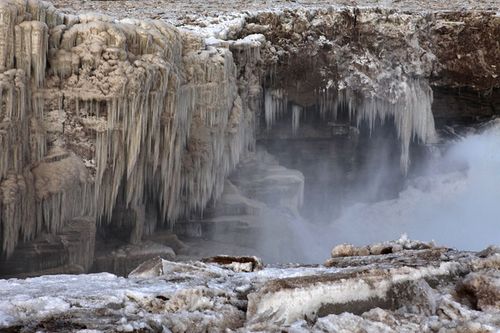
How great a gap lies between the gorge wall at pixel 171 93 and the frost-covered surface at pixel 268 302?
173 inches

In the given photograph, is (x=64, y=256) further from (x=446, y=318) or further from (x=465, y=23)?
(x=465, y=23)

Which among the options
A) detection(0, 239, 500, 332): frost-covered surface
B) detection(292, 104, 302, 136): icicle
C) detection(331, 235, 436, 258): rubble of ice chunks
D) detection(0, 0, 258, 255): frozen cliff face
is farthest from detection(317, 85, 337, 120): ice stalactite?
detection(0, 239, 500, 332): frost-covered surface

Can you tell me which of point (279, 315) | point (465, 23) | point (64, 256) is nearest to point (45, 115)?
point (64, 256)

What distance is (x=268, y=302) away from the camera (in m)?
3.79

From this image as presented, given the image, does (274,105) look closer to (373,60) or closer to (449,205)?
(373,60)

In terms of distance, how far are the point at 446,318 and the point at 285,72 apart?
10644 millimetres

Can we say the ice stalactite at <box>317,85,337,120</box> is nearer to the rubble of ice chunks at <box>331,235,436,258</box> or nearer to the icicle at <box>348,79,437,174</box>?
the icicle at <box>348,79,437,174</box>

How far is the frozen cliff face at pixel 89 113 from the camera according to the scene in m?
8.18

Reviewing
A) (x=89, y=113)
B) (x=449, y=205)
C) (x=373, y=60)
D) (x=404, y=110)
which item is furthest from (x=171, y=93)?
(x=449, y=205)

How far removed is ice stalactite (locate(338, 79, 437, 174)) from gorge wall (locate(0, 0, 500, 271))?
0.10 ft

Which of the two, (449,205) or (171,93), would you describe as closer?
(171,93)

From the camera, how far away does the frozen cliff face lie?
26.8 feet

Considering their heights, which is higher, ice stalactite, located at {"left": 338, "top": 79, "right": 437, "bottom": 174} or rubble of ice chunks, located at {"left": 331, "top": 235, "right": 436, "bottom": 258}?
ice stalactite, located at {"left": 338, "top": 79, "right": 437, "bottom": 174}

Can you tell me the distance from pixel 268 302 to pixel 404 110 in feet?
39.2
